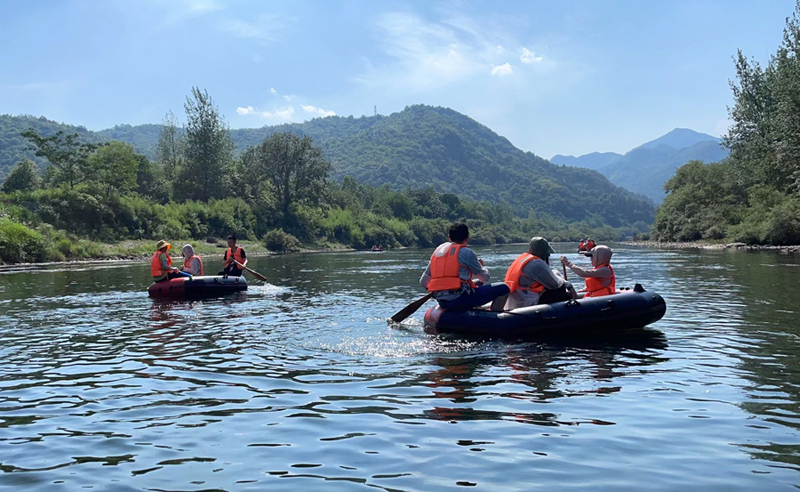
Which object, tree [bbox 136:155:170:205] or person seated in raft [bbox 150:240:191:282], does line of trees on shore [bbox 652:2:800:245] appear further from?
tree [bbox 136:155:170:205]

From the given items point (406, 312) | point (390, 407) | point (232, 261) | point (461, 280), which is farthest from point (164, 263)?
point (390, 407)

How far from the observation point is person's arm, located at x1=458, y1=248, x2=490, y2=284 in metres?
11.4

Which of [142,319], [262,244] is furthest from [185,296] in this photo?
[262,244]

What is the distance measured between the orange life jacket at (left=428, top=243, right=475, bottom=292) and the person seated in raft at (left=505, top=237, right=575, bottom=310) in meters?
0.80

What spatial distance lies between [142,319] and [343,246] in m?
72.9

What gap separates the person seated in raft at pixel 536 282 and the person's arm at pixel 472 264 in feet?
1.73

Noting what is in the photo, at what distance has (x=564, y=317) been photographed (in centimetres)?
1088

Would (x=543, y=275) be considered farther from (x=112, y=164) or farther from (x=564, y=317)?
(x=112, y=164)

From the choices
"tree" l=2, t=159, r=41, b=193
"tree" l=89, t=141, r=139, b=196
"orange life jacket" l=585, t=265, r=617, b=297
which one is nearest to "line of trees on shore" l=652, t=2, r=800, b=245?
"orange life jacket" l=585, t=265, r=617, b=297

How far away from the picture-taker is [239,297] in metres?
19.0

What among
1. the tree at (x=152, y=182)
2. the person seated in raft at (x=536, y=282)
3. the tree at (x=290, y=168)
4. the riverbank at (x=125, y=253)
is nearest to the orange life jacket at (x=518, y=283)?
the person seated in raft at (x=536, y=282)

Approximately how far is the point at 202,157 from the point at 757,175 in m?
58.9

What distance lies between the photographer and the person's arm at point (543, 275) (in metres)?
11.3

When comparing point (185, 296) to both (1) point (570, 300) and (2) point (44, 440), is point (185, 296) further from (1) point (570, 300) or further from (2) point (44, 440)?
(2) point (44, 440)
